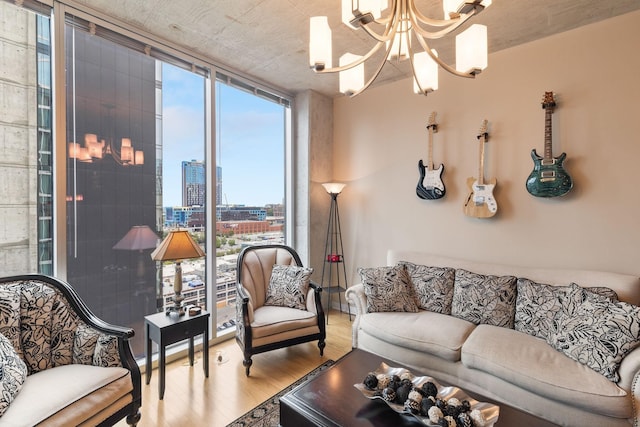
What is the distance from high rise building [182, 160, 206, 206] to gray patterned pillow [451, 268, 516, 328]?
2.58 metres

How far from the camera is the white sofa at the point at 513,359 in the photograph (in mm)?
1630

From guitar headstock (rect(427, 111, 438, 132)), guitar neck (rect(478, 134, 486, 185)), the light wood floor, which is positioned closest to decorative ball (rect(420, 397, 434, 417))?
the light wood floor

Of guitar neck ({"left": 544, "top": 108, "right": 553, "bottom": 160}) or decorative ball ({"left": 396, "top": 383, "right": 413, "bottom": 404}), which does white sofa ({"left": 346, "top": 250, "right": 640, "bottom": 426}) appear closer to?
decorative ball ({"left": 396, "top": 383, "right": 413, "bottom": 404})

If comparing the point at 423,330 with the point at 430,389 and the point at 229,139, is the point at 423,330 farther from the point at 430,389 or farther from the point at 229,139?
the point at 229,139

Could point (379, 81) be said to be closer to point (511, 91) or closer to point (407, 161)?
point (407, 161)

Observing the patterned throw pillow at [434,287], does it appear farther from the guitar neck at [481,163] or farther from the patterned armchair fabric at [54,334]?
the patterned armchair fabric at [54,334]

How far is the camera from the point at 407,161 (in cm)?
340

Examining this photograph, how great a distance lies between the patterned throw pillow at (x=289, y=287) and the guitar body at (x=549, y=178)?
215cm

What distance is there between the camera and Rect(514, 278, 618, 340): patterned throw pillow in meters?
2.13

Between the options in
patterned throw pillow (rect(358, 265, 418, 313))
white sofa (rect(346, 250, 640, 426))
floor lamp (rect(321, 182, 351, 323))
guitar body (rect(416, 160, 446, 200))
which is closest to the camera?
white sofa (rect(346, 250, 640, 426))

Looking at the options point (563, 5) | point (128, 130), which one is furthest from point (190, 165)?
point (563, 5)

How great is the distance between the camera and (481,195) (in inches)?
113

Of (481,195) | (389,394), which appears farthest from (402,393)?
(481,195)

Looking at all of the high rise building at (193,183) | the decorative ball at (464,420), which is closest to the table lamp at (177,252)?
the high rise building at (193,183)
